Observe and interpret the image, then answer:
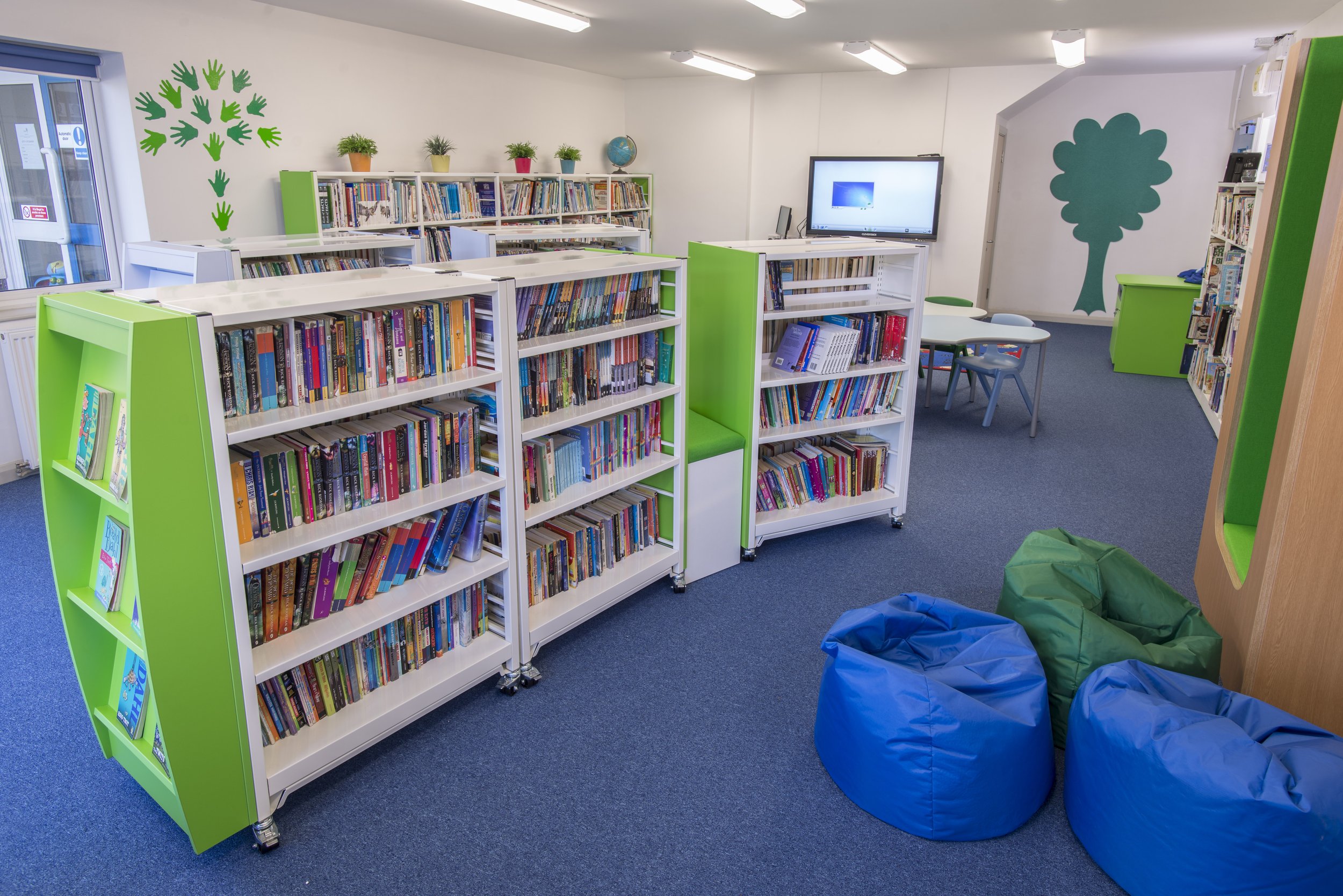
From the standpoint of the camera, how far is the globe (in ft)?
31.8

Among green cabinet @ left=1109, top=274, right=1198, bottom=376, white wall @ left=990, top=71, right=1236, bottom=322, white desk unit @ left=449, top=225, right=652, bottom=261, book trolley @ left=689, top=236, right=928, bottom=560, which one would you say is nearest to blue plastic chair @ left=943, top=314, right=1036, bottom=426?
green cabinet @ left=1109, top=274, right=1198, bottom=376

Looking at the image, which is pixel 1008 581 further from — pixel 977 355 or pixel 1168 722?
pixel 977 355

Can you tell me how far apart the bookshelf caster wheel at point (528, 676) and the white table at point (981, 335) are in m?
3.66

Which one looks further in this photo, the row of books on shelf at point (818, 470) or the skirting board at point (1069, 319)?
the skirting board at point (1069, 319)

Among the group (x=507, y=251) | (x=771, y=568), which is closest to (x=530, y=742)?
(x=771, y=568)

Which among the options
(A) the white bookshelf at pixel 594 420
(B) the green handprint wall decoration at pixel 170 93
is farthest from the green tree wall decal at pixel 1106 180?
(B) the green handprint wall decoration at pixel 170 93

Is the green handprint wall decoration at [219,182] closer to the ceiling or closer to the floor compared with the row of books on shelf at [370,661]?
closer to the ceiling

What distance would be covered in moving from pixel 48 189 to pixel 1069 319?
10.3m

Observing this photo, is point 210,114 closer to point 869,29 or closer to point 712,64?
point 712,64

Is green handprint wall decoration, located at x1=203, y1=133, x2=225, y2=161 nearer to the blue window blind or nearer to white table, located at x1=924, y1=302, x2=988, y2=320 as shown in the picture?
the blue window blind

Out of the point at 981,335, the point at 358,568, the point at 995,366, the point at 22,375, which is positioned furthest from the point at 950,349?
the point at 22,375

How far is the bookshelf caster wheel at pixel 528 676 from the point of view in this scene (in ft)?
9.84

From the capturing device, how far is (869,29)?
691 cm

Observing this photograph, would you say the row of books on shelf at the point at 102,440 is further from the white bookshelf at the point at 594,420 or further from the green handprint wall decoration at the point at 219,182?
the green handprint wall decoration at the point at 219,182
